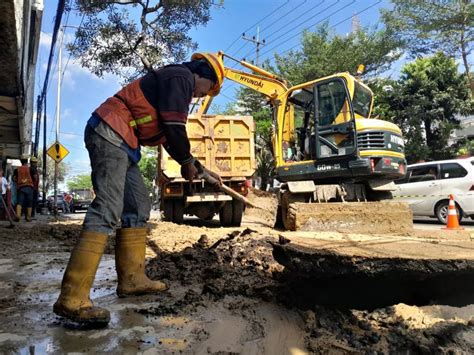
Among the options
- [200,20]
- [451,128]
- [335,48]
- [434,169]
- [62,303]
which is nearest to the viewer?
[62,303]

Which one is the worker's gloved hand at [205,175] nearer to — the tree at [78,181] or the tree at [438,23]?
the tree at [438,23]

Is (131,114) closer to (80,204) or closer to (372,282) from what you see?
(372,282)

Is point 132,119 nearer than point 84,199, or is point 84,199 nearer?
point 132,119

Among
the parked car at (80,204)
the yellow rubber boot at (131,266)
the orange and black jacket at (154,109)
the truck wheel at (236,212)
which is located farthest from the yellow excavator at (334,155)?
the parked car at (80,204)

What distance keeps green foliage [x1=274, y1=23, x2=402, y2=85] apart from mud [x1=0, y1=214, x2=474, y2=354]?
66.7 feet

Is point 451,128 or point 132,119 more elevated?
point 451,128

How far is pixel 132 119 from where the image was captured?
9.30ft

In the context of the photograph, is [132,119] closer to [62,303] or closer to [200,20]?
[62,303]

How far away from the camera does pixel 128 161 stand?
2869 mm

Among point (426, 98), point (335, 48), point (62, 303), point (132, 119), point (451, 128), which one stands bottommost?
point (62, 303)

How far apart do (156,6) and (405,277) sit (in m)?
11.0

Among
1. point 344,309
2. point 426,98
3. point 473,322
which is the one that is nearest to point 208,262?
point 344,309

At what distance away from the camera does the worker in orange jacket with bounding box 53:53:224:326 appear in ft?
8.18

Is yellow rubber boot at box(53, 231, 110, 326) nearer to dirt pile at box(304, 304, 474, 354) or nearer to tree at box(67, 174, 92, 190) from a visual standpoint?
dirt pile at box(304, 304, 474, 354)
